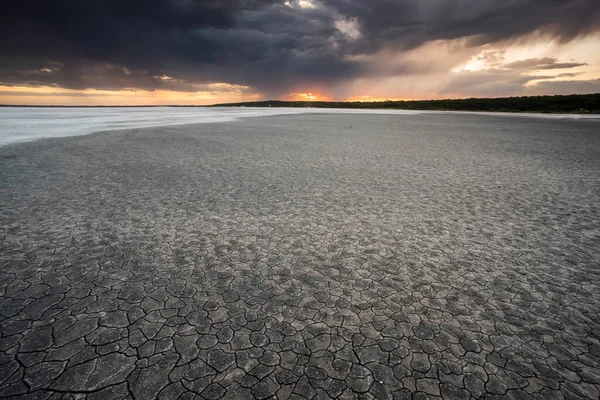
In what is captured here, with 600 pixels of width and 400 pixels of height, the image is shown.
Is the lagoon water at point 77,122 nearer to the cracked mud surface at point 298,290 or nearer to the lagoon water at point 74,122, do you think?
the lagoon water at point 74,122

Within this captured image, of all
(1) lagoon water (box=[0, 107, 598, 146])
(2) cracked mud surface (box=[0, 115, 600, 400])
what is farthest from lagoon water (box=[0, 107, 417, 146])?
(2) cracked mud surface (box=[0, 115, 600, 400])

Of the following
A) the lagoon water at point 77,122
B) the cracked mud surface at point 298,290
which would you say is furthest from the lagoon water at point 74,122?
the cracked mud surface at point 298,290

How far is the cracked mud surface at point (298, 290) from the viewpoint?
204 cm

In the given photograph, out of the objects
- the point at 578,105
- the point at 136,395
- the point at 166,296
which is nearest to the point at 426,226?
the point at 166,296

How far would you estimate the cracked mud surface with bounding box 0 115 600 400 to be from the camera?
2.04 meters

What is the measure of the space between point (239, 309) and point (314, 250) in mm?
1363

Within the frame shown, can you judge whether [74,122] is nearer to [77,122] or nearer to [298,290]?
[77,122]

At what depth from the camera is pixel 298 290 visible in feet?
9.75

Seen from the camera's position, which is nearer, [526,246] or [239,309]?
[239,309]

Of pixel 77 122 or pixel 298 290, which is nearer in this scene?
pixel 298 290

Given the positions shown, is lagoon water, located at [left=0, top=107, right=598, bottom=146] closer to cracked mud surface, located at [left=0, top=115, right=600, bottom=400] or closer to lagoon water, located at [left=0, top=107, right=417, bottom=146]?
lagoon water, located at [left=0, top=107, right=417, bottom=146]

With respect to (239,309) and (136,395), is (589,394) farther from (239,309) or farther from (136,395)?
(136,395)

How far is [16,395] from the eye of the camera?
1874 mm

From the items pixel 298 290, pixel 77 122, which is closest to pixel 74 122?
pixel 77 122
